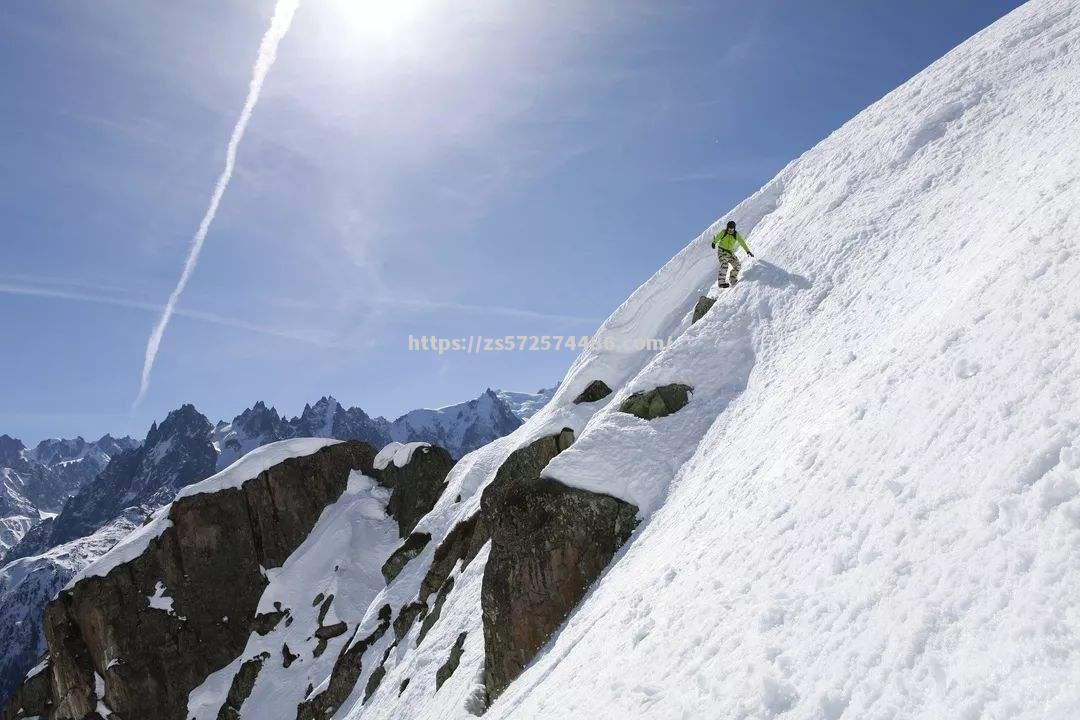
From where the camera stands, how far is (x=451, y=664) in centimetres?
2389

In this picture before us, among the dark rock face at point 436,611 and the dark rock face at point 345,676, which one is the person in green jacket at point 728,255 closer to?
the dark rock face at point 436,611

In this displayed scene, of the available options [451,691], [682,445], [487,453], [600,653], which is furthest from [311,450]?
[600,653]

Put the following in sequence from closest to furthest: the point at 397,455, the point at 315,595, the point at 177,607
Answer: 1. the point at 315,595
2. the point at 177,607
3. the point at 397,455

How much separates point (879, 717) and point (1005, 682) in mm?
1176

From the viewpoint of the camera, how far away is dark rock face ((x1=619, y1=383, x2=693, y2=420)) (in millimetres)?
21938

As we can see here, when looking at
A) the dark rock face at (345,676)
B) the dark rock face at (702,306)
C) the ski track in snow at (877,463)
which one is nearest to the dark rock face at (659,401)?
the ski track in snow at (877,463)

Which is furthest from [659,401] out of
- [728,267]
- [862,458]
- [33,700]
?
[33,700]

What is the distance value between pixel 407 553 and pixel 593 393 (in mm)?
23059

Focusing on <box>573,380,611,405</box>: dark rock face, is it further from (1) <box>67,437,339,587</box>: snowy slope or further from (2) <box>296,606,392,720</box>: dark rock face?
(1) <box>67,437,339,587</box>: snowy slope

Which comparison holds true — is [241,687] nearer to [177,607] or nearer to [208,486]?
[177,607]

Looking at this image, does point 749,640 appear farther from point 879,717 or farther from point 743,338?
point 743,338

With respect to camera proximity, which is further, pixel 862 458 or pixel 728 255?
pixel 728 255

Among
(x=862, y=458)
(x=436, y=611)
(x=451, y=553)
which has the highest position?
(x=451, y=553)

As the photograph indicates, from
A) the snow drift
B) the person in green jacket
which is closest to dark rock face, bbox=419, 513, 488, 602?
the snow drift
